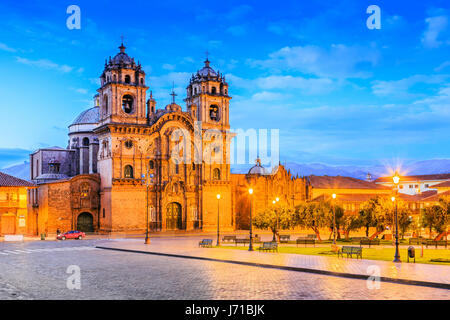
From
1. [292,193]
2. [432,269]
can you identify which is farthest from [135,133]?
[432,269]

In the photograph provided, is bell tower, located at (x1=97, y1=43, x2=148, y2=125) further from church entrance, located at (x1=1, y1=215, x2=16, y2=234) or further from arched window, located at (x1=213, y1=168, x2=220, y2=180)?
church entrance, located at (x1=1, y1=215, x2=16, y2=234)

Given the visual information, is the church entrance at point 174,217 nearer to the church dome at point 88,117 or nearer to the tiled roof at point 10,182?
the tiled roof at point 10,182

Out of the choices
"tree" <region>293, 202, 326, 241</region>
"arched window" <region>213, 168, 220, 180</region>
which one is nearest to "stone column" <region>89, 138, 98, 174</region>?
"arched window" <region>213, 168, 220, 180</region>

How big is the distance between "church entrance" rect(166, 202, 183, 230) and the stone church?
0.14 m

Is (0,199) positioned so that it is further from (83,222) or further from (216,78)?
(216,78)

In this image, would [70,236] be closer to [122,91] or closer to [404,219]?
[122,91]

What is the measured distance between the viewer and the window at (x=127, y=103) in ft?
218

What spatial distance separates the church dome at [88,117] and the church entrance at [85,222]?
18.5 meters

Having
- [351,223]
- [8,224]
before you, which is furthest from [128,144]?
[351,223]

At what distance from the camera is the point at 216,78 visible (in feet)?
243

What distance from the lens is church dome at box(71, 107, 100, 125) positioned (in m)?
77.8

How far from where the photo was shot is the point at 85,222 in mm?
64438
